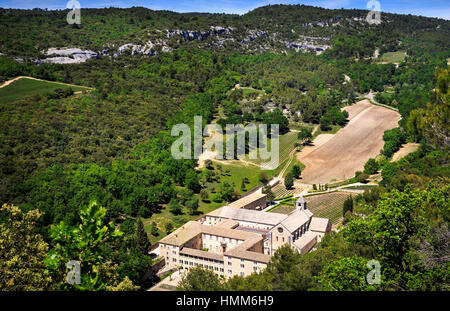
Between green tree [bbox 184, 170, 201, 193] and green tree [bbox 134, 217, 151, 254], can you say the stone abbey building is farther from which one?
green tree [bbox 184, 170, 201, 193]

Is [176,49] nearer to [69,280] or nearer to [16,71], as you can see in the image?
[16,71]

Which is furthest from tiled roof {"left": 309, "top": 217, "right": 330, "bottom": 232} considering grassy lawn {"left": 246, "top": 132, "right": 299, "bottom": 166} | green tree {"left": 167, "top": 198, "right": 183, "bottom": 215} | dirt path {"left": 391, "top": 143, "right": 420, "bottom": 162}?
dirt path {"left": 391, "top": 143, "right": 420, "bottom": 162}

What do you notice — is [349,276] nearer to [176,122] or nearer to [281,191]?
[281,191]

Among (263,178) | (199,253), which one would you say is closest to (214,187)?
(263,178)

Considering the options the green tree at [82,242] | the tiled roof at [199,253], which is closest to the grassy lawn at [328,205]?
the tiled roof at [199,253]

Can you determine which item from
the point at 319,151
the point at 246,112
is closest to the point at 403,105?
the point at 319,151

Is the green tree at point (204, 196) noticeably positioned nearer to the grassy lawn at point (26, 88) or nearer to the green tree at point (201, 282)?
the green tree at point (201, 282)
